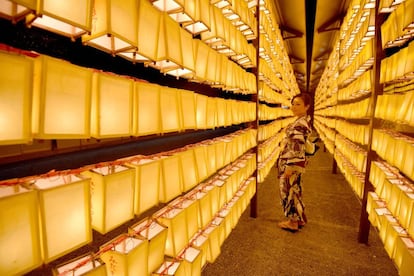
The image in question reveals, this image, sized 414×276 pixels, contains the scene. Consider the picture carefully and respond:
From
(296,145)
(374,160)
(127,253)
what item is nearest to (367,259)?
(374,160)

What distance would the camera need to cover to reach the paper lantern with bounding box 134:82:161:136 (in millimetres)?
1184

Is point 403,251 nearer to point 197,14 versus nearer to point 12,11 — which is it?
point 197,14

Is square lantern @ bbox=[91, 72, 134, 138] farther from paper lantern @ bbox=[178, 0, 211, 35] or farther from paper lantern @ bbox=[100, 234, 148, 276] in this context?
paper lantern @ bbox=[178, 0, 211, 35]

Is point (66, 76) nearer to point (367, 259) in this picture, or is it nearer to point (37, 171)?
point (367, 259)

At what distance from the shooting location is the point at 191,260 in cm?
173

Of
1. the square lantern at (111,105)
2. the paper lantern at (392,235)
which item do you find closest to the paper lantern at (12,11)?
the square lantern at (111,105)

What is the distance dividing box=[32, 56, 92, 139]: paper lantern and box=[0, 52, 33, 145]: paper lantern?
0.03 m

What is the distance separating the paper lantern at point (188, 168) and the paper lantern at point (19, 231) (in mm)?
908

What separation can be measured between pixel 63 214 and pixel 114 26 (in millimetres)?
762

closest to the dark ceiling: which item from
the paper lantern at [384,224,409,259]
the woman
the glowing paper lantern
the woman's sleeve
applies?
the woman

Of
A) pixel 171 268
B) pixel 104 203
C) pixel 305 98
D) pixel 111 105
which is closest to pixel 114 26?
pixel 111 105

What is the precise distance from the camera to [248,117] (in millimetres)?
3365

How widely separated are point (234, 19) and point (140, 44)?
1844 millimetres

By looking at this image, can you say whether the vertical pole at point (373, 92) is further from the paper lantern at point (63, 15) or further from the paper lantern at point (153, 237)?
the paper lantern at point (63, 15)
